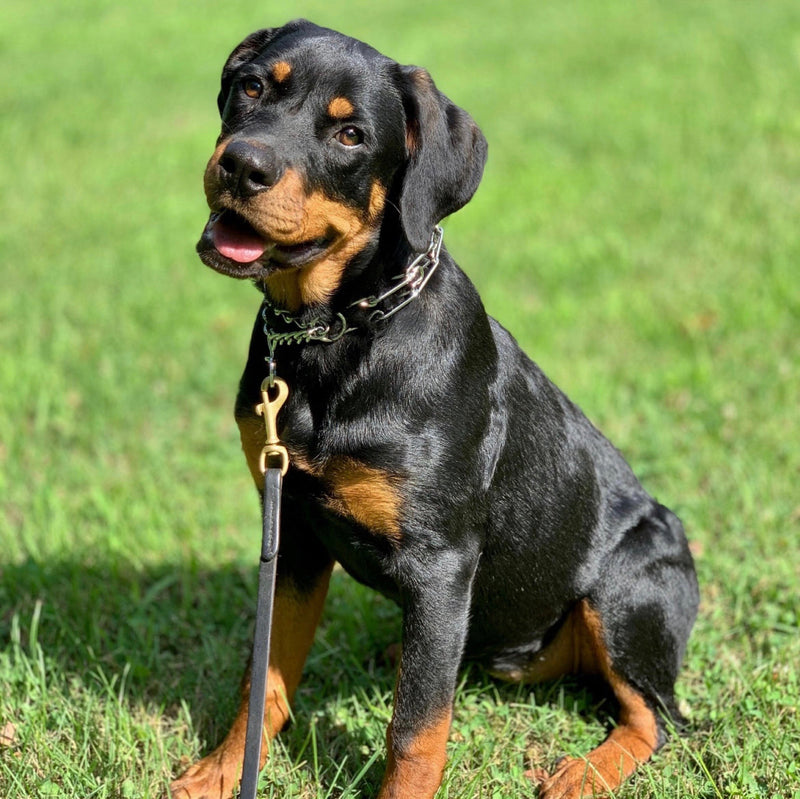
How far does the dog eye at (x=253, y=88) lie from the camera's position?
8.91 ft

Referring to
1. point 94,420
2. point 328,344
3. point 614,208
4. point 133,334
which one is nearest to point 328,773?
point 328,344

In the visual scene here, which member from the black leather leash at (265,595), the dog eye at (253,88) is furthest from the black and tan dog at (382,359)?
the black leather leash at (265,595)

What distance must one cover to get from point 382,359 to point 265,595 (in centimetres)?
70

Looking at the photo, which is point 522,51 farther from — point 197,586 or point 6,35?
point 197,586

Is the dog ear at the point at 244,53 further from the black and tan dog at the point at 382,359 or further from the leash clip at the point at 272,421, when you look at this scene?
the leash clip at the point at 272,421

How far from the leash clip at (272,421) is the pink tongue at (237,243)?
1.12 ft

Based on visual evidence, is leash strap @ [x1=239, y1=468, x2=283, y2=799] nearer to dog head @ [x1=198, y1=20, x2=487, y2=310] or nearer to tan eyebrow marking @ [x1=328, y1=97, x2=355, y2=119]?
dog head @ [x1=198, y1=20, x2=487, y2=310]

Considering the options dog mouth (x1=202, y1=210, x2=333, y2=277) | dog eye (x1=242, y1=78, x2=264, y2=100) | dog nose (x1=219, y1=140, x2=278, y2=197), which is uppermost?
dog eye (x1=242, y1=78, x2=264, y2=100)

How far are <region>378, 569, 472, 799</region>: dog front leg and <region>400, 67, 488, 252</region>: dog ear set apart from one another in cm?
96

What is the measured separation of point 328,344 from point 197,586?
1.74m

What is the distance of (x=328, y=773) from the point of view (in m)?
3.05

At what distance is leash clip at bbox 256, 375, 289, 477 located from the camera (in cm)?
255

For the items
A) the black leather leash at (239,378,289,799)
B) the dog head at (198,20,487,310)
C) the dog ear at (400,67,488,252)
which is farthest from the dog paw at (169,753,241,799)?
the dog ear at (400,67,488,252)

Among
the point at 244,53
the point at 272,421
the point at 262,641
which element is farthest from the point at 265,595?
the point at 244,53
